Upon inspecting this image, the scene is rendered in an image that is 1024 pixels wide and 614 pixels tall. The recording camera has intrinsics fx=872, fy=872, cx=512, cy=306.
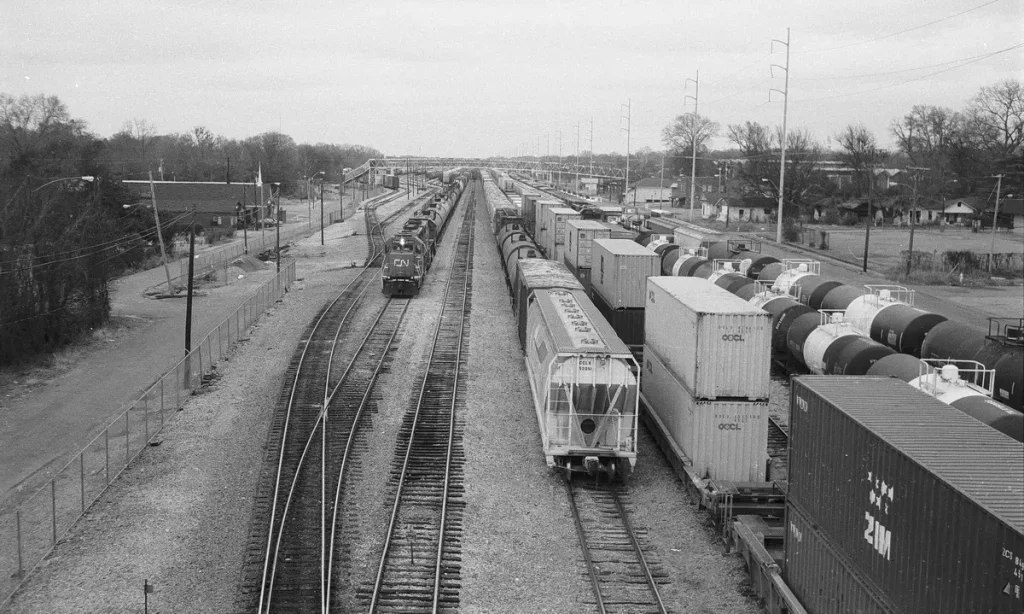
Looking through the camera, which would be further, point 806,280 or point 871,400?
point 806,280

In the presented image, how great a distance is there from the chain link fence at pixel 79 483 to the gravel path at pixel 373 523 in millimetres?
375

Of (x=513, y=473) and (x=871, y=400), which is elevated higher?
(x=871, y=400)

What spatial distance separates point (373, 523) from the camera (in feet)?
57.8

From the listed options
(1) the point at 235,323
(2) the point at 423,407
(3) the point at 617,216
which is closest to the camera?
(2) the point at 423,407

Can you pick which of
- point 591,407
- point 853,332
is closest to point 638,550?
point 591,407

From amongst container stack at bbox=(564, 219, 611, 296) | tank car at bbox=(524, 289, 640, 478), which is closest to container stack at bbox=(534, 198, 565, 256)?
container stack at bbox=(564, 219, 611, 296)

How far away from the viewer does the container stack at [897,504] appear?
809 centimetres

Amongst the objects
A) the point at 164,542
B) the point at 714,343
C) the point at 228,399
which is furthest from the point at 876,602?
the point at 228,399

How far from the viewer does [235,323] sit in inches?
1497

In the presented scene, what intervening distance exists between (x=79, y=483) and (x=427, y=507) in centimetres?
860

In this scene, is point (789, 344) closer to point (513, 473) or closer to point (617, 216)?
point (513, 473)

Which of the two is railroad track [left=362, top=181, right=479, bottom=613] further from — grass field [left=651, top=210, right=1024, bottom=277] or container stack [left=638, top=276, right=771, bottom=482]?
grass field [left=651, top=210, right=1024, bottom=277]

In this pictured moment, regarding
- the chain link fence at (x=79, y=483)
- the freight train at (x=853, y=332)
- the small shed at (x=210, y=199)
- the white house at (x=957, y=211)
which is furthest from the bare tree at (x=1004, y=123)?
the small shed at (x=210, y=199)

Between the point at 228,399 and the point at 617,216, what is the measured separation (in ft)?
138
